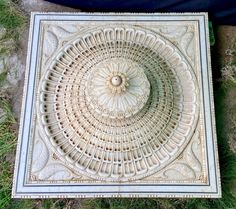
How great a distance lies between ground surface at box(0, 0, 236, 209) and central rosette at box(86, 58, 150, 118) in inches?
19.0

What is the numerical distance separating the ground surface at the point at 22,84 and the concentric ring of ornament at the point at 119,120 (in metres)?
0.25

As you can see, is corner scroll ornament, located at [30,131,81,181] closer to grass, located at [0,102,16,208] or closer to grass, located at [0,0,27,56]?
grass, located at [0,102,16,208]

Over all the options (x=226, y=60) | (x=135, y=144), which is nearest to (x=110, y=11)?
(x=226, y=60)

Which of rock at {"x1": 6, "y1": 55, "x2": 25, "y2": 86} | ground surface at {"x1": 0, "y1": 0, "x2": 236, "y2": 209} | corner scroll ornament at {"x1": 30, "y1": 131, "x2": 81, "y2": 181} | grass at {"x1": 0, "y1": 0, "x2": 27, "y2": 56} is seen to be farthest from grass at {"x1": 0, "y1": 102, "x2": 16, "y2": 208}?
grass at {"x1": 0, "y1": 0, "x2": 27, "y2": 56}

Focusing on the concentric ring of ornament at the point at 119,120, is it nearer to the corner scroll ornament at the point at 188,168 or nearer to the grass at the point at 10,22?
the corner scroll ornament at the point at 188,168

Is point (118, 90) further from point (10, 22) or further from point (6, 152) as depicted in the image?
point (10, 22)

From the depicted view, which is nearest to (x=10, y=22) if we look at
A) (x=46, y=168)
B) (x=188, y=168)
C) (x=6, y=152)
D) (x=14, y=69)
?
(x=14, y=69)

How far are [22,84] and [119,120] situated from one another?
0.65m

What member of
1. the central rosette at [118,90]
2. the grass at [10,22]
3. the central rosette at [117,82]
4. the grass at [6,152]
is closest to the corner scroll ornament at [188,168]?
the central rosette at [118,90]

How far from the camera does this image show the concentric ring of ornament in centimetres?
172

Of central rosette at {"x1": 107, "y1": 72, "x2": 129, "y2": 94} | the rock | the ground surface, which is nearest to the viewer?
central rosette at {"x1": 107, "y1": 72, "x2": 129, "y2": 94}

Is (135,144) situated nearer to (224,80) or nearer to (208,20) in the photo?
(224,80)

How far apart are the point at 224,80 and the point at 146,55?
0.46 meters

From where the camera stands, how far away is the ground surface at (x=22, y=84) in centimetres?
186
